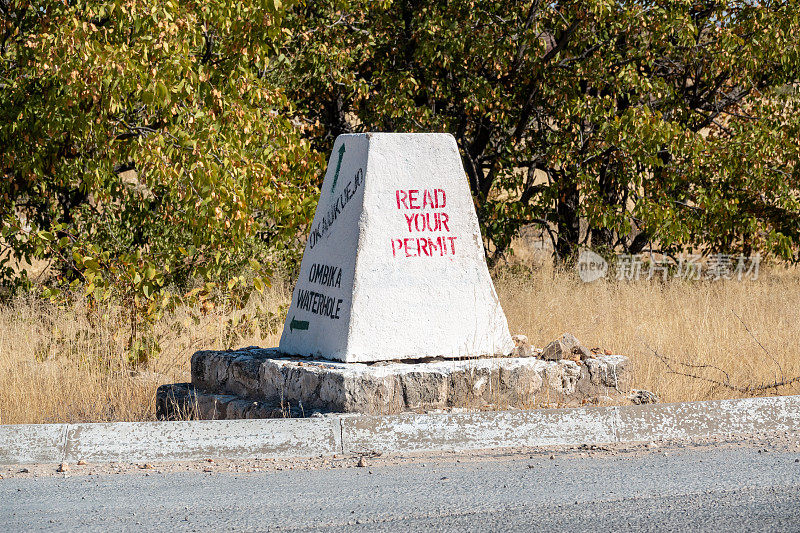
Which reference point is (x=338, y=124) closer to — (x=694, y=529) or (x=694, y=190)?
(x=694, y=190)

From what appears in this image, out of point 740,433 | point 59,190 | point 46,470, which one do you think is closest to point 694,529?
point 740,433

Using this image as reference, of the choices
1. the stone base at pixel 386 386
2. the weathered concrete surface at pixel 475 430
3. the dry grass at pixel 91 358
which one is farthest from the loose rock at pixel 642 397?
the dry grass at pixel 91 358

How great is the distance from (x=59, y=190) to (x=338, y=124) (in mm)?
4144

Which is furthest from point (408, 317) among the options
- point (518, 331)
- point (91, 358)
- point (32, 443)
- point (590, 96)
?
point (590, 96)

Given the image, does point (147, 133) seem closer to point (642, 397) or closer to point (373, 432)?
point (373, 432)

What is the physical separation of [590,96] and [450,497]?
926cm

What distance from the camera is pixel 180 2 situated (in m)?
Result: 8.61

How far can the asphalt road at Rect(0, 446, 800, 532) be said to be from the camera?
3.90m

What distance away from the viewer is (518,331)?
10.0 meters

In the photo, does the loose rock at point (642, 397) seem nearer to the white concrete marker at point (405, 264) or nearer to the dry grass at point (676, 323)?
the dry grass at point (676, 323)

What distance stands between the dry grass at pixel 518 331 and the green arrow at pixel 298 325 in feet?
4.03

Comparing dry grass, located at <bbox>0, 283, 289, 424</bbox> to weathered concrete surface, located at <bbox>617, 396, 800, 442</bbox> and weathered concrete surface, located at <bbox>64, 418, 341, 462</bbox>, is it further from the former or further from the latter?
weathered concrete surface, located at <bbox>617, 396, 800, 442</bbox>

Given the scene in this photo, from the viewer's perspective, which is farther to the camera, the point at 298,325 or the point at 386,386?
the point at 298,325

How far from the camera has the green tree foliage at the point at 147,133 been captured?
7891 mm
